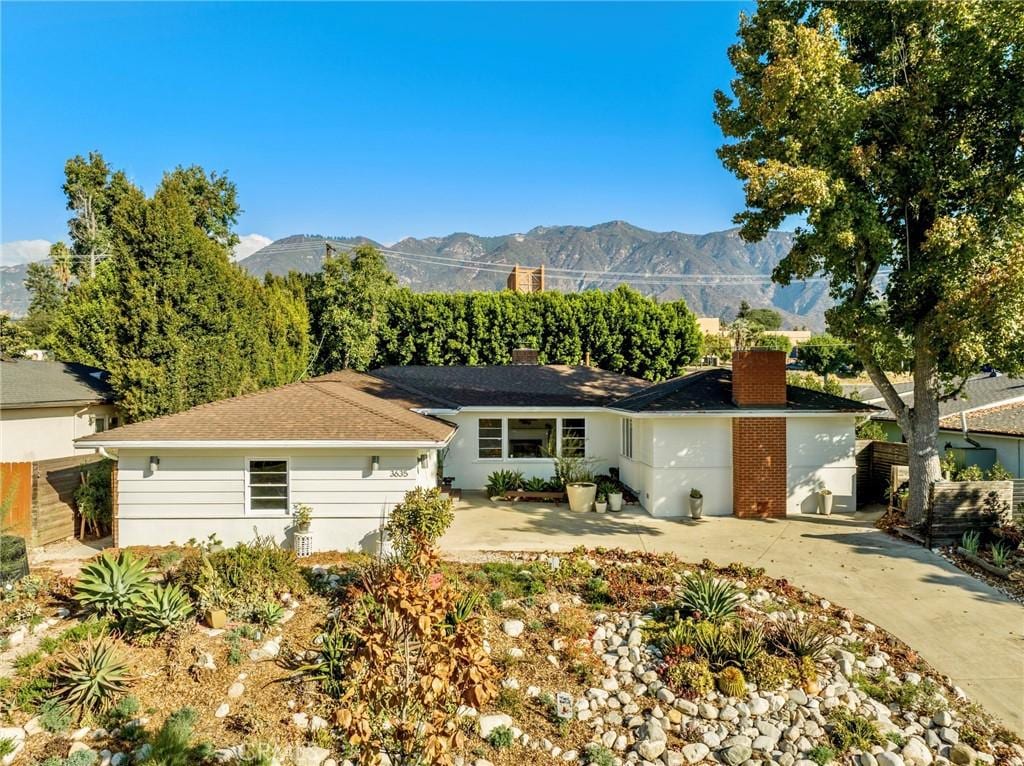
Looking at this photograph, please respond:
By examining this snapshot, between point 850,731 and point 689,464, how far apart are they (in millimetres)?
7992

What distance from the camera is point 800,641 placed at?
687 centimetres

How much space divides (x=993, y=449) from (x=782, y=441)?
243 inches

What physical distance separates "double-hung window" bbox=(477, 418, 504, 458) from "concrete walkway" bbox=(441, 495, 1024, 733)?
5.38 ft

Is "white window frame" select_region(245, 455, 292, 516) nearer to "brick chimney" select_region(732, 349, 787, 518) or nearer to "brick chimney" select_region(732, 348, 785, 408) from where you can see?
"brick chimney" select_region(732, 349, 787, 518)

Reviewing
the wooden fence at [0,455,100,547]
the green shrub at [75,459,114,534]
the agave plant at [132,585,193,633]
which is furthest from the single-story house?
the agave plant at [132,585,193,633]

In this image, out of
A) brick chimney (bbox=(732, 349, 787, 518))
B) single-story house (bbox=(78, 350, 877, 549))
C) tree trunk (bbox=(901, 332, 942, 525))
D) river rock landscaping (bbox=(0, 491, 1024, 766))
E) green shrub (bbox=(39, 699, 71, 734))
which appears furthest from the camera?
brick chimney (bbox=(732, 349, 787, 518))

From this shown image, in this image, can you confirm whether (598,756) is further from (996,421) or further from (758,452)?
(996,421)

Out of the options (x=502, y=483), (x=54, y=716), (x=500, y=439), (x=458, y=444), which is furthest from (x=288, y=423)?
(x=500, y=439)

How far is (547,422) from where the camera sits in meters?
16.7

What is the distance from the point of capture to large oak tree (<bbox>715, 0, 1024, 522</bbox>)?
10156mm

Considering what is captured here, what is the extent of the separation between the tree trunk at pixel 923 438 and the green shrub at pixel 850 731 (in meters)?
7.73

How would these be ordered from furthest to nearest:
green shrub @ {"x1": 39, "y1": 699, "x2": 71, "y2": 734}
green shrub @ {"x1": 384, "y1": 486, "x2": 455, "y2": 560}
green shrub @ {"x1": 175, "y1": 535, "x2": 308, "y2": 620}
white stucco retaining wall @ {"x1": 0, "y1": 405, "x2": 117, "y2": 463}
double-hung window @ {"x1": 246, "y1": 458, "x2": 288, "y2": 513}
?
white stucco retaining wall @ {"x1": 0, "y1": 405, "x2": 117, "y2": 463}
double-hung window @ {"x1": 246, "y1": 458, "x2": 288, "y2": 513}
green shrub @ {"x1": 384, "y1": 486, "x2": 455, "y2": 560}
green shrub @ {"x1": 175, "y1": 535, "x2": 308, "y2": 620}
green shrub @ {"x1": 39, "y1": 699, "x2": 71, "y2": 734}

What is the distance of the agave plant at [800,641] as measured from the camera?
6805 mm

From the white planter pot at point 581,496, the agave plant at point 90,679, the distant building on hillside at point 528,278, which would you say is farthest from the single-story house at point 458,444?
the distant building on hillside at point 528,278
